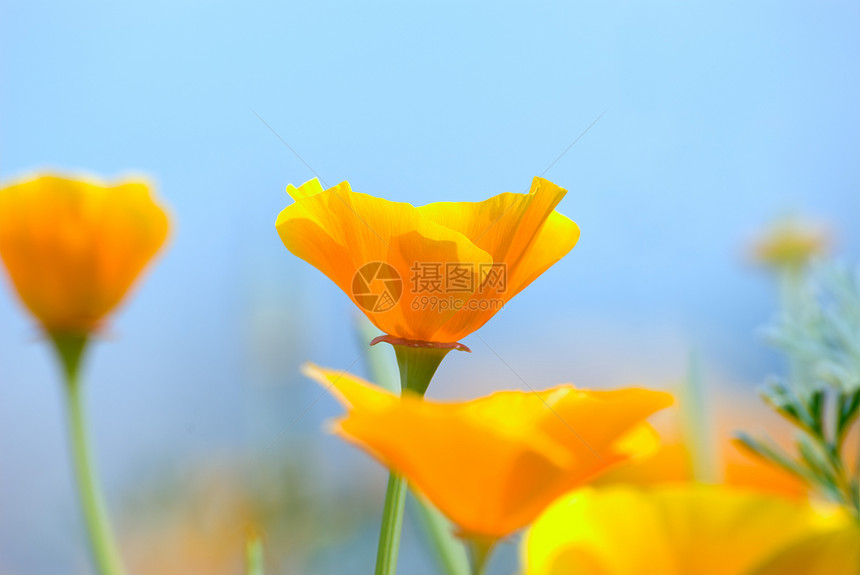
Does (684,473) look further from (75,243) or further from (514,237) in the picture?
(75,243)

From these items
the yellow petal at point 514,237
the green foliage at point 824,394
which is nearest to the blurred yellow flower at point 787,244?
the green foliage at point 824,394

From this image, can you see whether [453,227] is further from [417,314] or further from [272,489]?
[272,489]

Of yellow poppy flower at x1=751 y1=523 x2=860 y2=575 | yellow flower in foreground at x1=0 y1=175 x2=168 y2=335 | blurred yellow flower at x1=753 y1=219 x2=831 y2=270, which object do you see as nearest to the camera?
yellow poppy flower at x1=751 y1=523 x2=860 y2=575

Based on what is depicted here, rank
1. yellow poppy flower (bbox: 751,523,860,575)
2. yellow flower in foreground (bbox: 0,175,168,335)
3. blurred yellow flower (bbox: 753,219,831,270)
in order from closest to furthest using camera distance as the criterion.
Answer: yellow poppy flower (bbox: 751,523,860,575), yellow flower in foreground (bbox: 0,175,168,335), blurred yellow flower (bbox: 753,219,831,270)

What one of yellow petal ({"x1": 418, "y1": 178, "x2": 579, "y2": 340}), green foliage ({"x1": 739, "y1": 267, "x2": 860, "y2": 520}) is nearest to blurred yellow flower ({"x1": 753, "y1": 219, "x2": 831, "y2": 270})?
green foliage ({"x1": 739, "y1": 267, "x2": 860, "y2": 520})

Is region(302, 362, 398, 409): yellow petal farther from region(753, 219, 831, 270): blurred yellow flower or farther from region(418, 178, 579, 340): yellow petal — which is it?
region(753, 219, 831, 270): blurred yellow flower

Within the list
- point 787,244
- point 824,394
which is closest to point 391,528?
point 824,394

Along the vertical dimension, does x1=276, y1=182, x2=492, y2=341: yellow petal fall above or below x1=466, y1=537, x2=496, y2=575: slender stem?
above

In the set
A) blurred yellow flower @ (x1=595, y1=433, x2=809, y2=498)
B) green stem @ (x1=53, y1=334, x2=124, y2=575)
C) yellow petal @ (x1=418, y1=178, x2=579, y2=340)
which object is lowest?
green stem @ (x1=53, y1=334, x2=124, y2=575)
